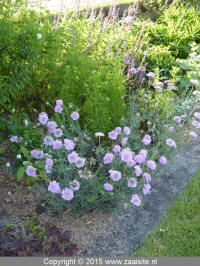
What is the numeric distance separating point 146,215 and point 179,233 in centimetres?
33

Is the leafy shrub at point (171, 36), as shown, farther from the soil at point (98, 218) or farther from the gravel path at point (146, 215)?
the soil at point (98, 218)

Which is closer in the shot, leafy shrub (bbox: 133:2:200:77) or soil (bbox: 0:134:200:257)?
soil (bbox: 0:134:200:257)

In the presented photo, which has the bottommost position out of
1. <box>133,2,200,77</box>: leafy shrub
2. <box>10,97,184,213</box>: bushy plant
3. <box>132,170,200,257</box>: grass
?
<box>132,170,200,257</box>: grass

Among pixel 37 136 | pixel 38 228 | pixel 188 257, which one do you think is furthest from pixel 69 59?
pixel 188 257

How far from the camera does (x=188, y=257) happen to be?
294cm

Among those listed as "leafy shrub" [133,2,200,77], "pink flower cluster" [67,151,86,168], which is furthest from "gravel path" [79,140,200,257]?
"leafy shrub" [133,2,200,77]

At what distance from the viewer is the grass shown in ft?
9.78

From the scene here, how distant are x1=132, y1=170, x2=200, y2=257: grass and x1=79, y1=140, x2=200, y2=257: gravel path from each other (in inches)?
2.9

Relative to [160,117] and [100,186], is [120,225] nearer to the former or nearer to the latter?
[100,186]

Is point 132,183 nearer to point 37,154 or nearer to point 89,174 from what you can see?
point 89,174

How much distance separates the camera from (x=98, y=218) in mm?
3266

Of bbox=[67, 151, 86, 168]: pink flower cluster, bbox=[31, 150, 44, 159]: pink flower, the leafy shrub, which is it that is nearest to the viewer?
bbox=[67, 151, 86, 168]: pink flower cluster

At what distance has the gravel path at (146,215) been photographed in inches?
118

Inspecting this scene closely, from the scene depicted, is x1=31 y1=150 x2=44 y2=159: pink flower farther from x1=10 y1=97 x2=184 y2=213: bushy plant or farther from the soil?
the soil
